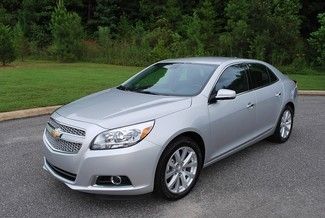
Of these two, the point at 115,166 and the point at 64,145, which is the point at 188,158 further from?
the point at 64,145

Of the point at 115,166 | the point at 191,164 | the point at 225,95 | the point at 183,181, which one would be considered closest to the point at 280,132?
the point at 225,95

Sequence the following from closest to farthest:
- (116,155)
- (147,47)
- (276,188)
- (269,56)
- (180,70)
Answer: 1. (116,155)
2. (276,188)
3. (180,70)
4. (269,56)
5. (147,47)

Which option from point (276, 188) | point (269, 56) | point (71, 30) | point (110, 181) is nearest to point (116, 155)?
point (110, 181)

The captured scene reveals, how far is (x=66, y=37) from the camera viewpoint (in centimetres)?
2688

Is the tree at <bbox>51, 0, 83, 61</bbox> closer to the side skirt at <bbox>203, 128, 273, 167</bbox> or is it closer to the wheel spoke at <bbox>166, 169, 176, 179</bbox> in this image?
the side skirt at <bbox>203, 128, 273, 167</bbox>

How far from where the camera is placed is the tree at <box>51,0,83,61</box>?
86.8 ft

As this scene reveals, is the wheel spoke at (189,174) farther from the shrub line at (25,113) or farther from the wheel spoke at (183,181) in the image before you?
the shrub line at (25,113)

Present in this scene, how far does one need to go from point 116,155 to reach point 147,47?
22615 millimetres

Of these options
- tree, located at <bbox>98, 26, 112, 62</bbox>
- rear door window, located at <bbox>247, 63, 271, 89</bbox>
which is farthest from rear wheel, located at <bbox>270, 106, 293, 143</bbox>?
tree, located at <bbox>98, 26, 112, 62</bbox>

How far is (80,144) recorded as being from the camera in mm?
4320

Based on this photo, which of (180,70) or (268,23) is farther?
(268,23)

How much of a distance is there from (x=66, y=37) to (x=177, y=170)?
77.4 feet

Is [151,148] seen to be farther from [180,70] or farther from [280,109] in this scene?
[280,109]

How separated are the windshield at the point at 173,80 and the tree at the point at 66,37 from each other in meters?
21.1
